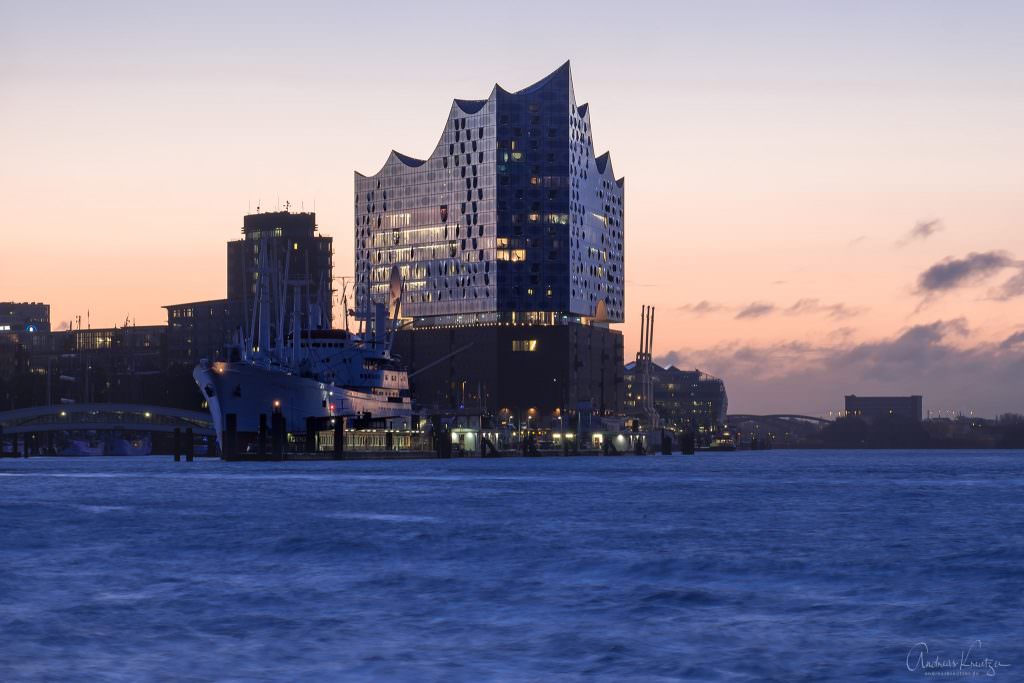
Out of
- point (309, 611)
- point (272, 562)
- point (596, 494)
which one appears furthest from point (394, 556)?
point (596, 494)

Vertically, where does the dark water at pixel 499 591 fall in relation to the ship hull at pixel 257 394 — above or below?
below

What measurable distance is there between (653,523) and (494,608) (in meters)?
34.9

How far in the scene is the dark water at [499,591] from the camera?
31703 millimetres

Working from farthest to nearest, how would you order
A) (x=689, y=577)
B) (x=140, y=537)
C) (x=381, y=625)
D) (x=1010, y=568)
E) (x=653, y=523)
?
(x=653, y=523), (x=140, y=537), (x=1010, y=568), (x=689, y=577), (x=381, y=625)

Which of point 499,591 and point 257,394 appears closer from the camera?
point 499,591

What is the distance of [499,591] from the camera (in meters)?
44.9

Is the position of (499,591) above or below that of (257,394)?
below

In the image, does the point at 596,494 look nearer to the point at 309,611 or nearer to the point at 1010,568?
the point at 1010,568

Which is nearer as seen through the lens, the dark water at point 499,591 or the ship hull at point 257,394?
the dark water at point 499,591

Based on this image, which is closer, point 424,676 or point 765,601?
point 424,676

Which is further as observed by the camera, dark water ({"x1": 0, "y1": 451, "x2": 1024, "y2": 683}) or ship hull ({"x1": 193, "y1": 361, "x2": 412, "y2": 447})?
ship hull ({"x1": 193, "y1": 361, "x2": 412, "y2": 447})

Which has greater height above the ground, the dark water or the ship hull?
the ship hull

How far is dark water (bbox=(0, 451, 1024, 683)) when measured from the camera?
31.7 metres

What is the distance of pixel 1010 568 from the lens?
52438 millimetres
